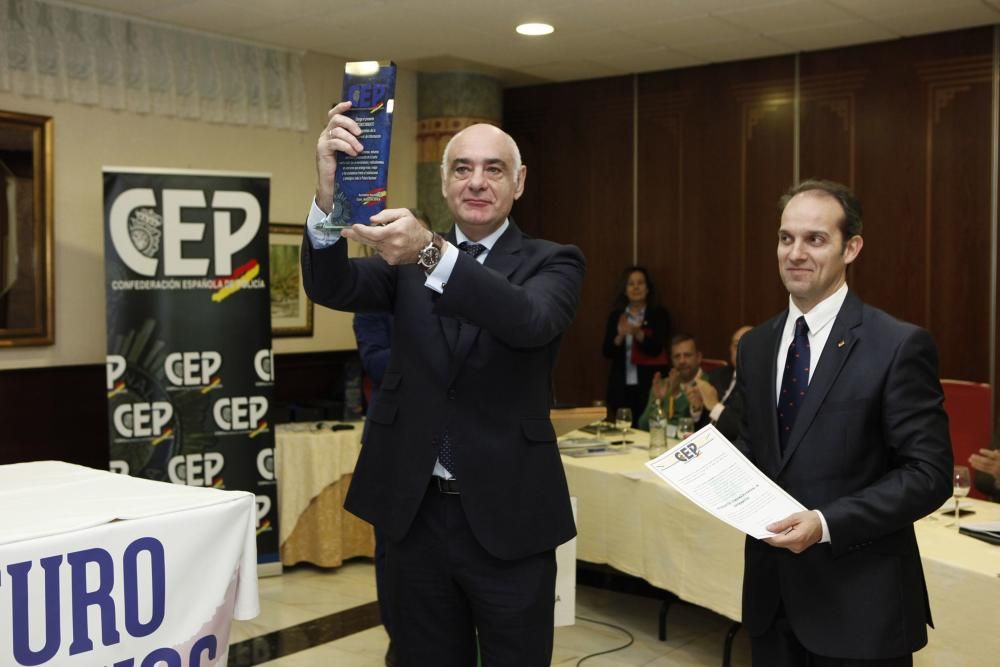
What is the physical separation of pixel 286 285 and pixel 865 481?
16.9ft

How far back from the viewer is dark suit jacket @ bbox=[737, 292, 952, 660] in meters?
Answer: 1.89

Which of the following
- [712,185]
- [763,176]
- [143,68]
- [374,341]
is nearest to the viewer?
[374,341]

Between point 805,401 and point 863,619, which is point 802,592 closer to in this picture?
point 863,619

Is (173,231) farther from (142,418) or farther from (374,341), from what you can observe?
(374,341)

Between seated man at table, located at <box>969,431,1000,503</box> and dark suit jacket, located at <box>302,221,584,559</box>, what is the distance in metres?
1.93

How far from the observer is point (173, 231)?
5.08m

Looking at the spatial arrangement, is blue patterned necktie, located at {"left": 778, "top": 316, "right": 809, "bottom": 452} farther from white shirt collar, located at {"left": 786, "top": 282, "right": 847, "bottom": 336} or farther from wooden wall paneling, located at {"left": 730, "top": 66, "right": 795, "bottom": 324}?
wooden wall paneling, located at {"left": 730, "top": 66, "right": 795, "bottom": 324}

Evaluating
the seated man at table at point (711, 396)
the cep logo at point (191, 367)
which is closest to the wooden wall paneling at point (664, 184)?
the seated man at table at point (711, 396)

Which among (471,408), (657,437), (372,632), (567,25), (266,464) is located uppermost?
(567,25)

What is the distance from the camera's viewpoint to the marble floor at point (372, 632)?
4.10m

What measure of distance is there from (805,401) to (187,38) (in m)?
5.06

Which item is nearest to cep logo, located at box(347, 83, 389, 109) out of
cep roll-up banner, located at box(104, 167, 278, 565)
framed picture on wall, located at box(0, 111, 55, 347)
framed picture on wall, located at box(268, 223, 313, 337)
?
cep roll-up banner, located at box(104, 167, 278, 565)

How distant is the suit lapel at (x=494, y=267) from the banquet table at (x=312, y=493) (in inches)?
139

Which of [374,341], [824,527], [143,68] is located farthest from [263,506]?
[824,527]
